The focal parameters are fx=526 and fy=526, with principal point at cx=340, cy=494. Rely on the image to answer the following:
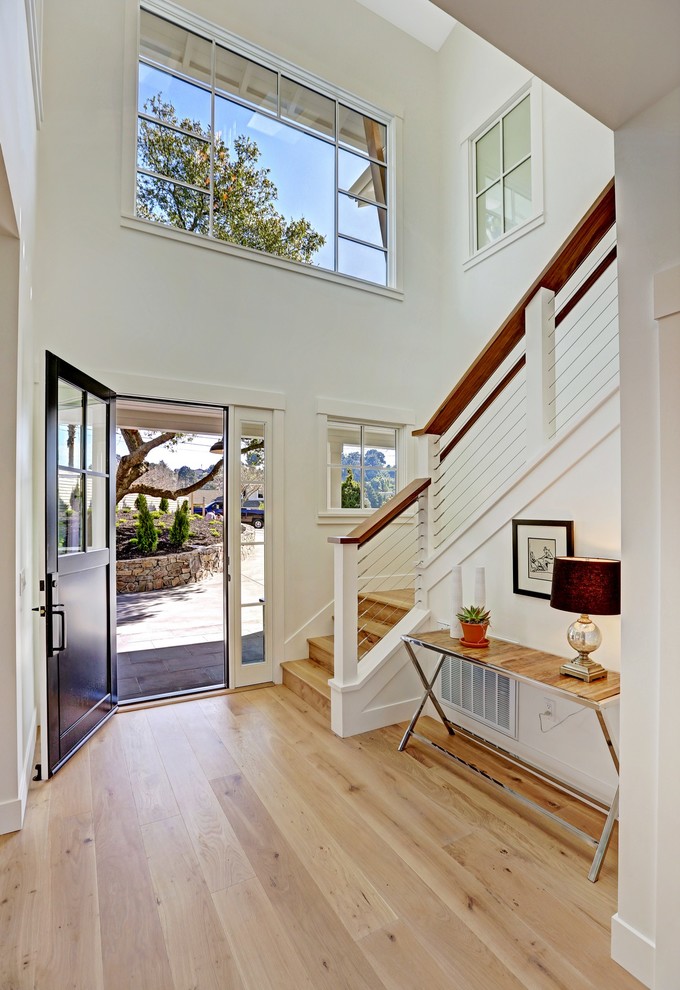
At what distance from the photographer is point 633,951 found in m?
1.52

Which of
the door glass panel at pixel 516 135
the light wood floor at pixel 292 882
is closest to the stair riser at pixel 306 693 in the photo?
the light wood floor at pixel 292 882

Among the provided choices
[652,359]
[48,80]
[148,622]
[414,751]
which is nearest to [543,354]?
[652,359]

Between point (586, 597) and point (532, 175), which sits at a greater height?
point (532, 175)

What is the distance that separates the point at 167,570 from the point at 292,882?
7.34 m

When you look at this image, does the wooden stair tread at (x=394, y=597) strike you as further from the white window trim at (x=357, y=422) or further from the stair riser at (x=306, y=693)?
the stair riser at (x=306, y=693)

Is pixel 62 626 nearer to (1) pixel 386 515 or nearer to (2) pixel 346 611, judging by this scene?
(2) pixel 346 611

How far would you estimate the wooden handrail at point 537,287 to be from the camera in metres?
2.30

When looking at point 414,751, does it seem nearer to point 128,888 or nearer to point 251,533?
point 128,888

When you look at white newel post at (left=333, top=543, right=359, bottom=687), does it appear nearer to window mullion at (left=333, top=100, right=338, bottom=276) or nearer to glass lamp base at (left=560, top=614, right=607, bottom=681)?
glass lamp base at (left=560, top=614, right=607, bottom=681)

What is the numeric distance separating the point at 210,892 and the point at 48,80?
462cm

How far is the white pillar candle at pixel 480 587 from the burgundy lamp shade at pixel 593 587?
2.52 ft

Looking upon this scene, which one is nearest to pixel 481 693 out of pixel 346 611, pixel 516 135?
pixel 346 611

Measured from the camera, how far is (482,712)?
2.97m

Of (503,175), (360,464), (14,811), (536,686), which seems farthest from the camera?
(360,464)
